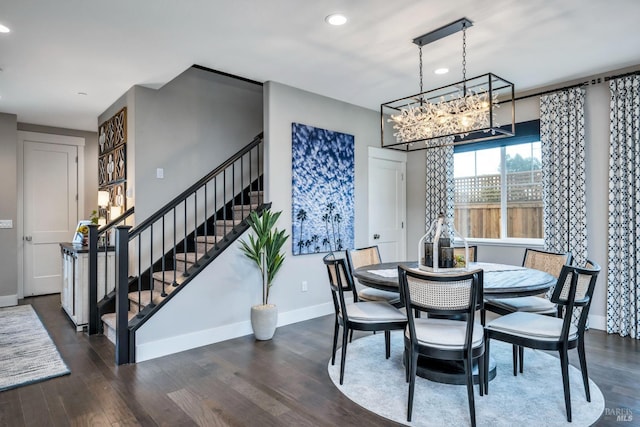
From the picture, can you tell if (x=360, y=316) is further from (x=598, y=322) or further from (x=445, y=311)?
(x=598, y=322)

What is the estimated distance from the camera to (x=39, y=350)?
3.64 meters

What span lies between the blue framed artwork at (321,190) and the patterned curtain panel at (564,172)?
233 cm

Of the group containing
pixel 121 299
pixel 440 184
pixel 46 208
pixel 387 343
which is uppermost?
pixel 440 184

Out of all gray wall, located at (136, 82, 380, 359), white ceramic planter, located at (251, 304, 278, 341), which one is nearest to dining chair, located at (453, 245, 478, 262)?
gray wall, located at (136, 82, 380, 359)

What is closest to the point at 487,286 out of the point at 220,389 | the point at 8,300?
the point at 220,389

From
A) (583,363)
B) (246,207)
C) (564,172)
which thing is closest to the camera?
(583,363)

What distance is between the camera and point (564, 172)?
14.3 ft

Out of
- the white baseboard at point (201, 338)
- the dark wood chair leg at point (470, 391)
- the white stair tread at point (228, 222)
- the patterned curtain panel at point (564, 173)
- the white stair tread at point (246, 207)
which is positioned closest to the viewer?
the dark wood chair leg at point (470, 391)

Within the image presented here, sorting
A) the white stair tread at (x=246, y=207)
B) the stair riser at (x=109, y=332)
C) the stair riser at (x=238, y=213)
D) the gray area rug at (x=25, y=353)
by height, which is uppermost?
the white stair tread at (x=246, y=207)

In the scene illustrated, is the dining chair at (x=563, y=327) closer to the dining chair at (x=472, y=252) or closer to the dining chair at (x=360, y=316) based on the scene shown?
the dining chair at (x=360, y=316)

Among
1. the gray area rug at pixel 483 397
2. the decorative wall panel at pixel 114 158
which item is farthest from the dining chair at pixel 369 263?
the decorative wall panel at pixel 114 158

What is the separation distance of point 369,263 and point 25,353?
3.36m

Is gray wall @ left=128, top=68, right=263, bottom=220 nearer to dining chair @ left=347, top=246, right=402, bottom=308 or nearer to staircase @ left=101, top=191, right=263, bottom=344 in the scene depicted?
staircase @ left=101, top=191, right=263, bottom=344

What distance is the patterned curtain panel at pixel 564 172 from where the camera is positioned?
167 inches
